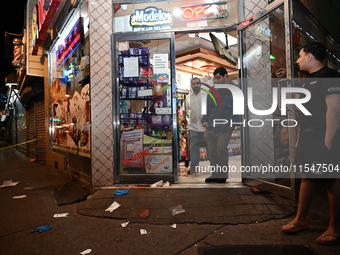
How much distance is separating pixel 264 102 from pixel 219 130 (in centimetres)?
94

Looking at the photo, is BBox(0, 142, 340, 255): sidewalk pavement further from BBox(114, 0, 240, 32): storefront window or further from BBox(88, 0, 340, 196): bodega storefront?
BBox(114, 0, 240, 32): storefront window

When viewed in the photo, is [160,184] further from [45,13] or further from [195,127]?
[45,13]

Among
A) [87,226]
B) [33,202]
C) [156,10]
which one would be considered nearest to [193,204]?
[87,226]

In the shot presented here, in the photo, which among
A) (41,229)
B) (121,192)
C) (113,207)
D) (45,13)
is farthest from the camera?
(45,13)

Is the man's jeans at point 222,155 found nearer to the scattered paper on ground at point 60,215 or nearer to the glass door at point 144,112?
the glass door at point 144,112

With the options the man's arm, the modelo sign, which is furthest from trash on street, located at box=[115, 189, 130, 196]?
the modelo sign

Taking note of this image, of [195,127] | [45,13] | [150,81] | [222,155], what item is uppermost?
[45,13]

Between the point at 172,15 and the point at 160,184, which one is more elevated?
the point at 172,15

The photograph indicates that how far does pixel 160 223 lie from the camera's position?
2873 mm

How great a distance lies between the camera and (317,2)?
5922mm

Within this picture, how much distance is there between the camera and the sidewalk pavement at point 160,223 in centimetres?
237

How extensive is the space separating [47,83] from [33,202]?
4.70 metres

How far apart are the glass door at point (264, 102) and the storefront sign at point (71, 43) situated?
333 cm

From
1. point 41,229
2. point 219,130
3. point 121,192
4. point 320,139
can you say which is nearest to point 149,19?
point 219,130
